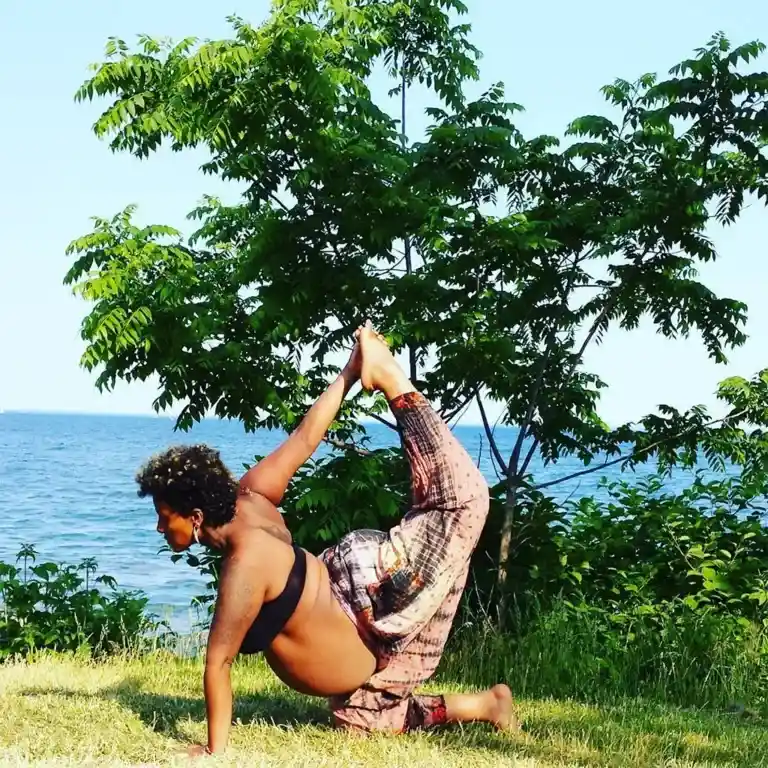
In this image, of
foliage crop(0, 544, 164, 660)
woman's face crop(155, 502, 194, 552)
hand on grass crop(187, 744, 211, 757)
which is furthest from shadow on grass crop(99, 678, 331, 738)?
foliage crop(0, 544, 164, 660)

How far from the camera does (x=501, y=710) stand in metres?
5.70

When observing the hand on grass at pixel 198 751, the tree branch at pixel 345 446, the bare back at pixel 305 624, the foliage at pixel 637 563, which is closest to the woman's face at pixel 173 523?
the bare back at pixel 305 624

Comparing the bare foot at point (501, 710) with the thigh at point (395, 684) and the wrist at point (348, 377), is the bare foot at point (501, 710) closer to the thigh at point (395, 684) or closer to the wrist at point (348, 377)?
the thigh at point (395, 684)

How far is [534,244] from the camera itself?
26.3ft

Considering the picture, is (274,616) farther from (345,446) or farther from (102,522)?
(102,522)

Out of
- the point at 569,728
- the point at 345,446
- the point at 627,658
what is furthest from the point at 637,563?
the point at 569,728

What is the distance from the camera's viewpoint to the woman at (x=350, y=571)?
5.01 m

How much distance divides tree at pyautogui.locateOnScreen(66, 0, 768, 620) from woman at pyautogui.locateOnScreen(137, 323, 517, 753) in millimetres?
2377

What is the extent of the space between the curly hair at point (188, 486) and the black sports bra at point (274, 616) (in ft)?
1.37

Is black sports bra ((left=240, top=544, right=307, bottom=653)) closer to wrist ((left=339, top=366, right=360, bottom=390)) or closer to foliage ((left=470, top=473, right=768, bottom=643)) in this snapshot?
wrist ((left=339, top=366, right=360, bottom=390))

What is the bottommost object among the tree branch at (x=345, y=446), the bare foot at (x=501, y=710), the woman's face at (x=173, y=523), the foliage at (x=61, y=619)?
the foliage at (x=61, y=619)

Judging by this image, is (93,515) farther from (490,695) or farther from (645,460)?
(490,695)

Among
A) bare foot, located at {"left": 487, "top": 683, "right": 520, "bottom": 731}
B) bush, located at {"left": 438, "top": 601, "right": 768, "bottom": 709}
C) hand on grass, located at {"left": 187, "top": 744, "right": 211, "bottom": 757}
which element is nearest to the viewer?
hand on grass, located at {"left": 187, "top": 744, "right": 211, "bottom": 757}

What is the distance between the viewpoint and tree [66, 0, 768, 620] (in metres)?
7.86
